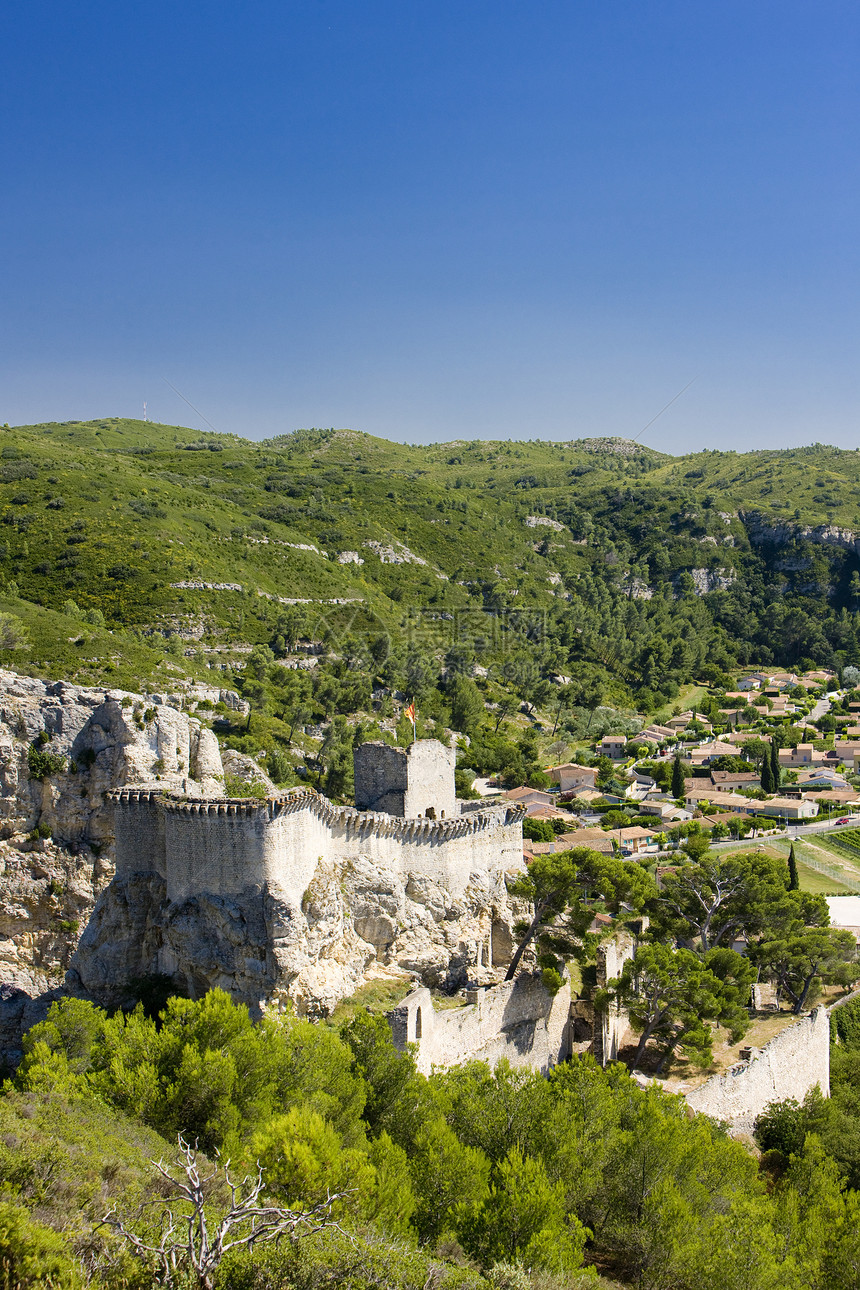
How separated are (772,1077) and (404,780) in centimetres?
1532

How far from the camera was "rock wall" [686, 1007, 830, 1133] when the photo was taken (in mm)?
26391

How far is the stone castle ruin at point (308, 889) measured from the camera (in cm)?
2486

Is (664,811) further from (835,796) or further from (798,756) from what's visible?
(798,756)

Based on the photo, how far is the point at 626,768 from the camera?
3145 inches

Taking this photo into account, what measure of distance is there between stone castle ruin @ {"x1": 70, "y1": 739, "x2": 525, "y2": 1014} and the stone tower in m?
0.06

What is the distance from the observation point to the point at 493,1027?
2602 cm

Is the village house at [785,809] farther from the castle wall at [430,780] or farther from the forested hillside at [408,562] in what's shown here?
the castle wall at [430,780]

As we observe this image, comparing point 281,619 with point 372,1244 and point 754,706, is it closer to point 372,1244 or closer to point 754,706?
point 754,706

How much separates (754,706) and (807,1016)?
74.8 meters

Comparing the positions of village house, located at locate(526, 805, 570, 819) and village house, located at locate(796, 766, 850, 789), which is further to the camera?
village house, located at locate(796, 766, 850, 789)

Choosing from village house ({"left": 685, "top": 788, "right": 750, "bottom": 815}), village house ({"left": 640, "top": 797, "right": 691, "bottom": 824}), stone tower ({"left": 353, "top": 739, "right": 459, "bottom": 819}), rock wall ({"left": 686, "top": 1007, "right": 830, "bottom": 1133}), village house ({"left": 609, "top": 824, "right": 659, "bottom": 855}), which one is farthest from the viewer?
village house ({"left": 685, "top": 788, "right": 750, "bottom": 815})

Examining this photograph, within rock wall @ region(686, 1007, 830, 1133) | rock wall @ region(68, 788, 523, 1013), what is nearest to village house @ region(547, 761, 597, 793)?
rock wall @ region(68, 788, 523, 1013)

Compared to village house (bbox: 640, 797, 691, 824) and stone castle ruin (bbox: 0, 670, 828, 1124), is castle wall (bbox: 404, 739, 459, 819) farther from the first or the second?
village house (bbox: 640, 797, 691, 824)

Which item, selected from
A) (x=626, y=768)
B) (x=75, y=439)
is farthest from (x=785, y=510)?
(x=75, y=439)
